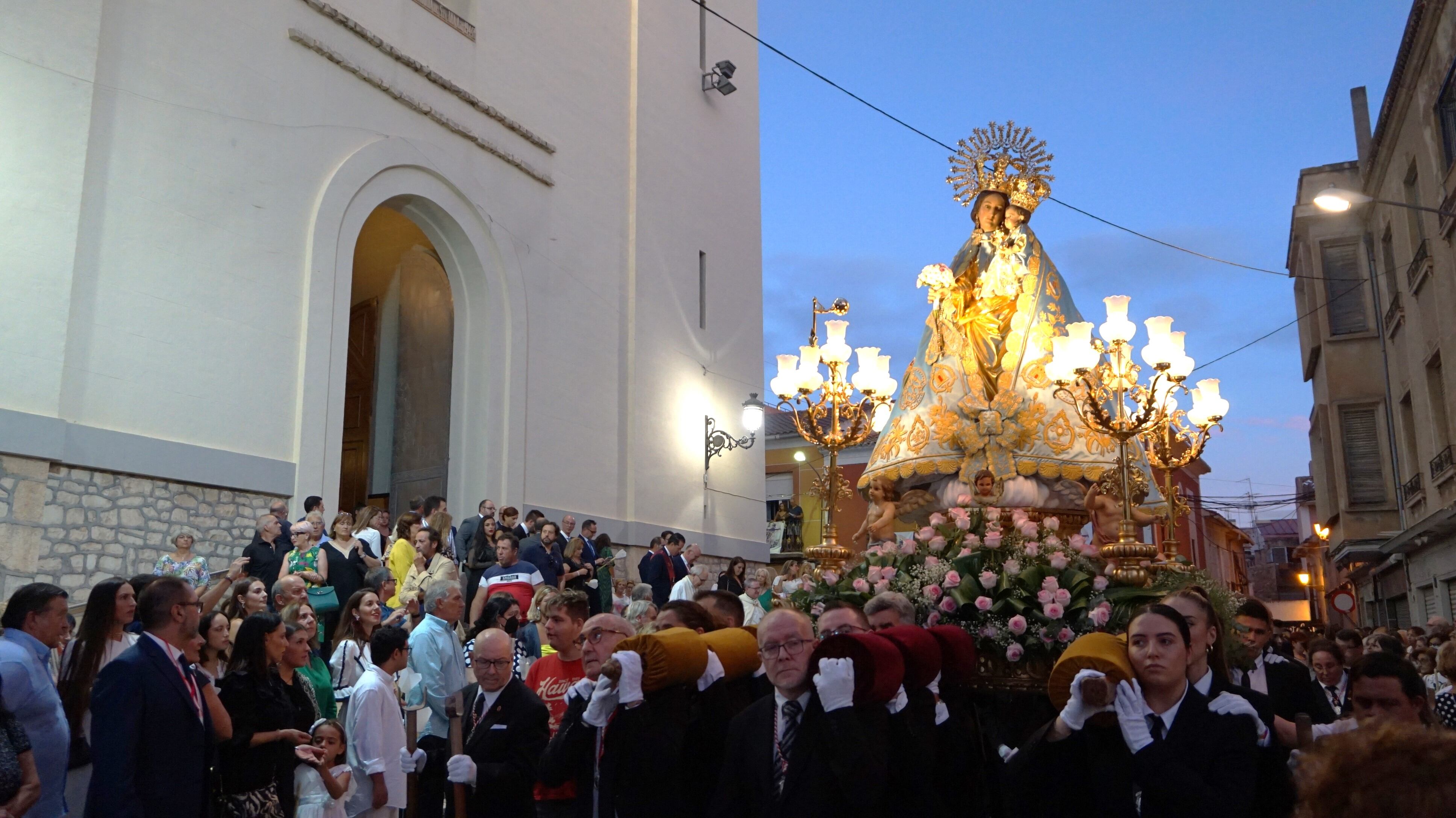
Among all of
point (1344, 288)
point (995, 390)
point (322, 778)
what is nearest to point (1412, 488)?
point (1344, 288)

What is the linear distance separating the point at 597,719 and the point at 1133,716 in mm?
1944

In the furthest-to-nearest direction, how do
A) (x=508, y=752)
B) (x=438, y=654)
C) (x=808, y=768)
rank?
(x=438, y=654), (x=508, y=752), (x=808, y=768)

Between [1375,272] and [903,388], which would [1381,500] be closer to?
[1375,272]

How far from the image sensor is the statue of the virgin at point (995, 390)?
998 cm

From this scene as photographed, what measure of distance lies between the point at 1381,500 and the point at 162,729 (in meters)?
24.5

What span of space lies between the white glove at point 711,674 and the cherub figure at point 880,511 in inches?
219

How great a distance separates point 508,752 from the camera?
5219 millimetres

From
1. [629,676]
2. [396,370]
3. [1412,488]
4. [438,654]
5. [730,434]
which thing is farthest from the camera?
[730,434]

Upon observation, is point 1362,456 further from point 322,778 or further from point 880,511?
point 322,778

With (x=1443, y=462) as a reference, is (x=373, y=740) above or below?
below

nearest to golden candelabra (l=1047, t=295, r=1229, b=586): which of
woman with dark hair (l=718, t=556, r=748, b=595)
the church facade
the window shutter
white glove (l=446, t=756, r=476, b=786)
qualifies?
white glove (l=446, t=756, r=476, b=786)

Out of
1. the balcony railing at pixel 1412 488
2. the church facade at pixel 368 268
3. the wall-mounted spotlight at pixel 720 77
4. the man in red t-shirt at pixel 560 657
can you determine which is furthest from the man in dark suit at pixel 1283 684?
the wall-mounted spotlight at pixel 720 77

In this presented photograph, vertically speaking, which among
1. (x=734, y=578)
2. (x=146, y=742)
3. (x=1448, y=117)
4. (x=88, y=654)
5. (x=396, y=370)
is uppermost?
(x=1448, y=117)

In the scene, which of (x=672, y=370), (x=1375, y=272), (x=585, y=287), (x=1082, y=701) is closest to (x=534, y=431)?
(x=585, y=287)
